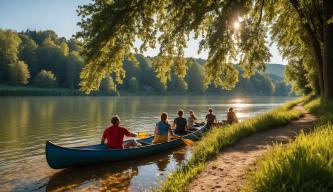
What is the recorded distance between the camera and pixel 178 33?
16.0m

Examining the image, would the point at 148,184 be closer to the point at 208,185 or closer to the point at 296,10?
the point at 208,185

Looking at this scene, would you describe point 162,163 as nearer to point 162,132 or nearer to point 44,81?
point 162,132

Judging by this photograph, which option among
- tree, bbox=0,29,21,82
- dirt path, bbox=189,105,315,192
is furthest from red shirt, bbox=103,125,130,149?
tree, bbox=0,29,21,82

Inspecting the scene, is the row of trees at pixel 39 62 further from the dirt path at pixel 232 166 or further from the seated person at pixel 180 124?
the dirt path at pixel 232 166

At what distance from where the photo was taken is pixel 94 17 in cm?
1463

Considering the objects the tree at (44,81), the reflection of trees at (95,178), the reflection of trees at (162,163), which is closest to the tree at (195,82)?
the tree at (44,81)

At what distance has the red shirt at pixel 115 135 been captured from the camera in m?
14.8

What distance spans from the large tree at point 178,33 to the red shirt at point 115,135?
7.72 feet

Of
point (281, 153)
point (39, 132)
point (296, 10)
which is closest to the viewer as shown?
point (281, 153)

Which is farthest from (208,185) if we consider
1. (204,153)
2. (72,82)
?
(72,82)

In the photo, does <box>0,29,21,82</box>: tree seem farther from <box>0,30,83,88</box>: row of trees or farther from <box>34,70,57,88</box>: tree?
<box>34,70,57,88</box>: tree

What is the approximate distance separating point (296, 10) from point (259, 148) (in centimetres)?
1166

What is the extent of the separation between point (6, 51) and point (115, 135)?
9851 cm

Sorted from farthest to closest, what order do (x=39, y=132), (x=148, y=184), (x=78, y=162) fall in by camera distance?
(x=39, y=132) → (x=78, y=162) → (x=148, y=184)
